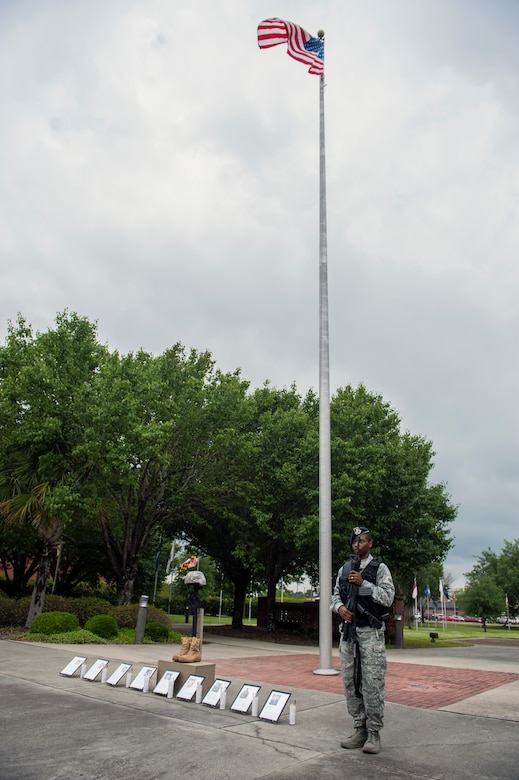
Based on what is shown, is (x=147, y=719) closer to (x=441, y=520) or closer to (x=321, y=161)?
(x=321, y=161)

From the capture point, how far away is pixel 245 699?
6797 millimetres

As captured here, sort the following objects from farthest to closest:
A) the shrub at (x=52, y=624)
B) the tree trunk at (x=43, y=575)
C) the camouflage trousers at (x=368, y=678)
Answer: the tree trunk at (x=43, y=575)
the shrub at (x=52, y=624)
the camouflage trousers at (x=368, y=678)

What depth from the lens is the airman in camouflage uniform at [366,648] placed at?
5465mm

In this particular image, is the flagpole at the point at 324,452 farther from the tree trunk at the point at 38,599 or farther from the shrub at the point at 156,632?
the tree trunk at the point at 38,599

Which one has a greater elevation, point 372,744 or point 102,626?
point 102,626

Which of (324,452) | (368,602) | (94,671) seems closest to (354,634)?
(368,602)

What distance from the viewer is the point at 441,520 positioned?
25.1 metres

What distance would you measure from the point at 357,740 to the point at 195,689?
255 cm

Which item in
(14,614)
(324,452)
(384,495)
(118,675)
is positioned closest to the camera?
(118,675)

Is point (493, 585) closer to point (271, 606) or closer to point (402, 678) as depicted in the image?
point (271, 606)

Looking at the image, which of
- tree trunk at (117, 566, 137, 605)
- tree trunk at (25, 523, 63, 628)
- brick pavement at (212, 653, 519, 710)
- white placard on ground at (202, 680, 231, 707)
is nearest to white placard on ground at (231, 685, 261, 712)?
white placard on ground at (202, 680, 231, 707)

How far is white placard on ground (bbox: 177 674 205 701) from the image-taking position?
A: 7.28 m

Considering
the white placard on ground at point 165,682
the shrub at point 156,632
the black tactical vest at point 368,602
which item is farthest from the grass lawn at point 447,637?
the black tactical vest at point 368,602

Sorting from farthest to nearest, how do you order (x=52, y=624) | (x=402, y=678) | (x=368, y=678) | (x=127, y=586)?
1. (x=127, y=586)
2. (x=52, y=624)
3. (x=402, y=678)
4. (x=368, y=678)
